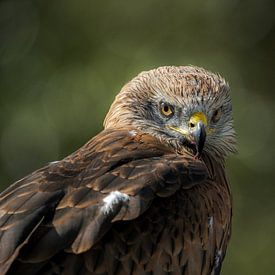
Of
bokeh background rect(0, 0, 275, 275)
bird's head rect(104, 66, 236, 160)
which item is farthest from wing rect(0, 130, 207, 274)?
bokeh background rect(0, 0, 275, 275)

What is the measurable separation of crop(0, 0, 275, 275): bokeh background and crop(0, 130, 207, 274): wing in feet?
21.8

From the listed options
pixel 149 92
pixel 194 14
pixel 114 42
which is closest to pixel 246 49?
pixel 194 14

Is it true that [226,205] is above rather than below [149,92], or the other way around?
below

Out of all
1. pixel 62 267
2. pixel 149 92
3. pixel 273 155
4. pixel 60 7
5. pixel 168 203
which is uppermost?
pixel 60 7

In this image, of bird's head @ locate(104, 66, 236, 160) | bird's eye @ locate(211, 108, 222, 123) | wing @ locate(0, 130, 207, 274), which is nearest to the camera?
wing @ locate(0, 130, 207, 274)

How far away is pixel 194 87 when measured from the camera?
8.46m

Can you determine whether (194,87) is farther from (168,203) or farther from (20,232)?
(20,232)

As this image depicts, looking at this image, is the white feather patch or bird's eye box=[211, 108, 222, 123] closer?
the white feather patch

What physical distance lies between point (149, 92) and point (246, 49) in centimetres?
862

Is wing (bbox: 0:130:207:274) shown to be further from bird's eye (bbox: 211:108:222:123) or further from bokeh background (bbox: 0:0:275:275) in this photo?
bokeh background (bbox: 0:0:275:275)

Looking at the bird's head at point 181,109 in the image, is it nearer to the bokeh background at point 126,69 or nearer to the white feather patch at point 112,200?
the white feather patch at point 112,200

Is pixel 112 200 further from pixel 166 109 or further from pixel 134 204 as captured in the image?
pixel 166 109

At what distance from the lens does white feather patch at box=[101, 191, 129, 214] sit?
276 inches

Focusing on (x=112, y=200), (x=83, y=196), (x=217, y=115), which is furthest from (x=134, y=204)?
(x=217, y=115)
